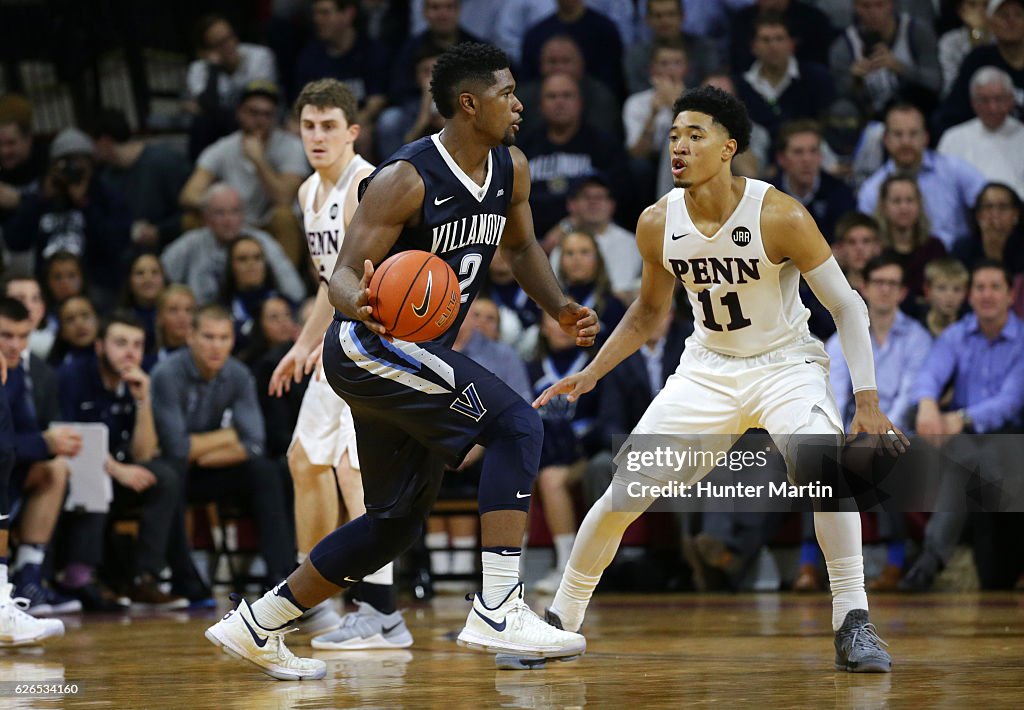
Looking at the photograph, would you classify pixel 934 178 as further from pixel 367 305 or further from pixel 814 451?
pixel 367 305

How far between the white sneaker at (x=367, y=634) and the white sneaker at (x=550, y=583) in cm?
281

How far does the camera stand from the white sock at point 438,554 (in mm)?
9188

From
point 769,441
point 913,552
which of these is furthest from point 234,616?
point 913,552

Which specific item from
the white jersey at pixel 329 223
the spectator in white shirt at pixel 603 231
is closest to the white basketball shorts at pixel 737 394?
the white jersey at pixel 329 223

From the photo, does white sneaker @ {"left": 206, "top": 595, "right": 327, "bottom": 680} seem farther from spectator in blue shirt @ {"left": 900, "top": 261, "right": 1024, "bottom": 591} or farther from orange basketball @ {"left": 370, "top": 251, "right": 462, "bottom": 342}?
spectator in blue shirt @ {"left": 900, "top": 261, "right": 1024, "bottom": 591}

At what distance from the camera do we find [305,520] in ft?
20.6

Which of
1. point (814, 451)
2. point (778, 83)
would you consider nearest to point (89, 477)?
point (814, 451)

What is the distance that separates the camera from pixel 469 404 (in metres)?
4.53

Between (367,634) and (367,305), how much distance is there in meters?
2.12

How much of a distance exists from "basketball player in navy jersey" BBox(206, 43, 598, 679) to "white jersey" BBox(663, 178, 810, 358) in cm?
58

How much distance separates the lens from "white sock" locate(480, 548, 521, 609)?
4578mm

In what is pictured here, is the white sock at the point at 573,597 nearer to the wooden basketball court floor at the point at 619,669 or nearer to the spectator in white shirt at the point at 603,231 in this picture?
the wooden basketball court floor at the point at 619,669

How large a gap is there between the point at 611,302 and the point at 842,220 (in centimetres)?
155

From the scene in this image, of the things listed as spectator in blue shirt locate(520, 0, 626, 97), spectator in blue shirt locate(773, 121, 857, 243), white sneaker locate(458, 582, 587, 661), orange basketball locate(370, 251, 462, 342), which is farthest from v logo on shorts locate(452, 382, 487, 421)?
spectator in blue shirt locate(520, 0, 626, 97)
